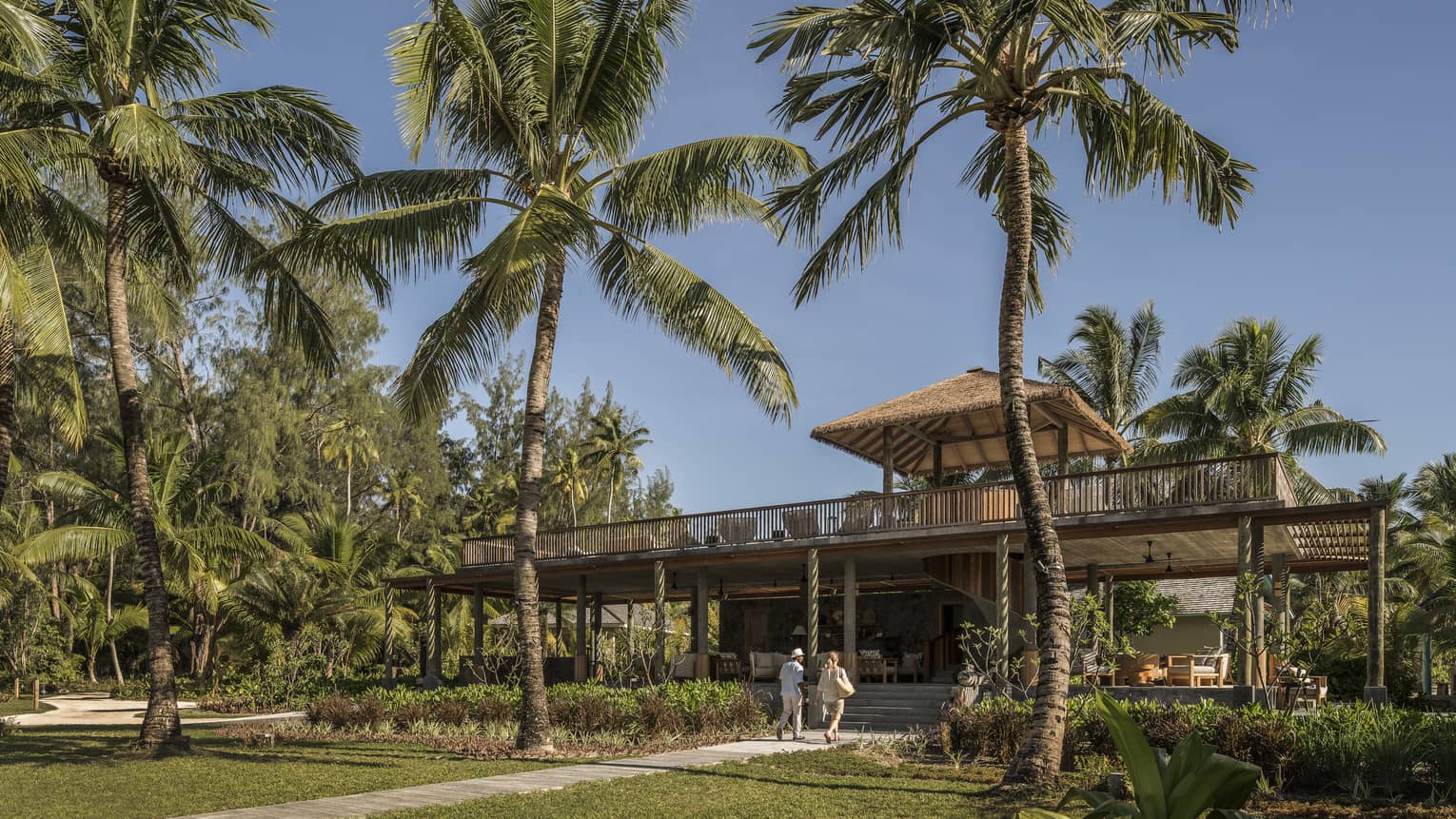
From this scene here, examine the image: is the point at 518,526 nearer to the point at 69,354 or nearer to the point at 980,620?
the point at 69,354

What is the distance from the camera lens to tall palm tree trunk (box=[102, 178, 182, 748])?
14758mm

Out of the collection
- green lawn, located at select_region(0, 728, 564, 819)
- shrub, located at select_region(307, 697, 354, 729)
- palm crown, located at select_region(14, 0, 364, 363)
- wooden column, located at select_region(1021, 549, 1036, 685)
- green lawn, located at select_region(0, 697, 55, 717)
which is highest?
palm crown, located at select_region(14, 0, 364, 363)

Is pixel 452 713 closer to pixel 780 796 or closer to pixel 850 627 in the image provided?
pixel 850 627

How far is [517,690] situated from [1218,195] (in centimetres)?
1299

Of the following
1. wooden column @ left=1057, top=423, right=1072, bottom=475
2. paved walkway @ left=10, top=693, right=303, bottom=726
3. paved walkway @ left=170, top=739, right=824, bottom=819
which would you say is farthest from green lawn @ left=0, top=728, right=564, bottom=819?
wooden column @ left=1057, top=423, right=1072, bottom=475

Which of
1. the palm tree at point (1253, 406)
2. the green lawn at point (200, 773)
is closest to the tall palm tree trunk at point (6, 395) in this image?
the green lawn at point (200, 773)

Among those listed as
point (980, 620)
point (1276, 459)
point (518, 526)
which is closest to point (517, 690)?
point (518, 526)

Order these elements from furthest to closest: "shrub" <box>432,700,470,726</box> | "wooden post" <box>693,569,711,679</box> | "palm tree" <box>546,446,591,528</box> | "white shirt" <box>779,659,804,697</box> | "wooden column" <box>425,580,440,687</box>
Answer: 1. "palm tree" <box>546,446,591,528</box>
2. "wooden column" <box>425,580,440,687</box>
3. "wooden post" <box>693,569,711,679</box>
4. "shrub" <box>432,700,470,726</box>
5. "white shirt" <box>779,659,804,697</box>

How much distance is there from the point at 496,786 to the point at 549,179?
784 cm

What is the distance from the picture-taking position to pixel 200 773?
12.5 meters

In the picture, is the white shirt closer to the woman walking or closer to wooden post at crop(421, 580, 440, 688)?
the woman walking

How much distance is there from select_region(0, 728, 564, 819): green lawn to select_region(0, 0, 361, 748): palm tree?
4.04ft

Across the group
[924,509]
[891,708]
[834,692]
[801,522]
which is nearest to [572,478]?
[801,522]

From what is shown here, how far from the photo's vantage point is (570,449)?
174ft
